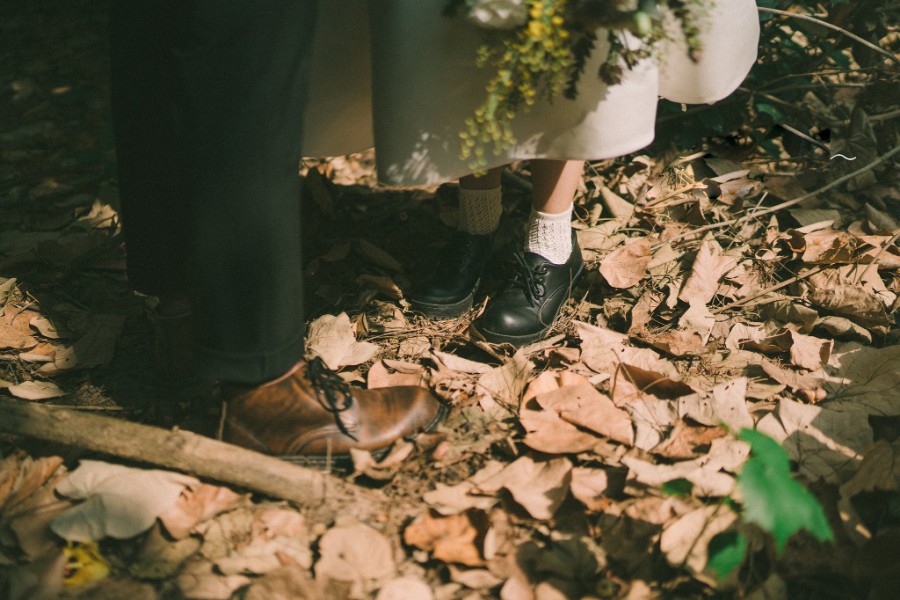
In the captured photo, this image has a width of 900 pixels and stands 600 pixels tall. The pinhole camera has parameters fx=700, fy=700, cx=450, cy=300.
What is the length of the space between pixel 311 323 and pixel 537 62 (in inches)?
32.7

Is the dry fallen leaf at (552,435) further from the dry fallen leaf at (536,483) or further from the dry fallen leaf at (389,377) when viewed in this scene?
the dry fallen leaf at (389,377)

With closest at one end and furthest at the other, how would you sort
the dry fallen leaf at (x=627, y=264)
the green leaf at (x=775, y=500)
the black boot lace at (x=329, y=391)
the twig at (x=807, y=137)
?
the green leaf at (x=775, y=500)
the black boot lace at (x=329, y=391)
the dry fallen leaf at (x=627, y=264)
the twig at (x=807, y=137)

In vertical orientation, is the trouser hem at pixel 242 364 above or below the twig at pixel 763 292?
above

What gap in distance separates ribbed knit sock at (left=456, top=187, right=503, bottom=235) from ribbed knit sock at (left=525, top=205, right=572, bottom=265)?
0.45 feet

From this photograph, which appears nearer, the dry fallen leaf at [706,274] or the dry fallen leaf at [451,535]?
the dry fallen leaf at [451,535]

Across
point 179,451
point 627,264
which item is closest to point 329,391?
point 179,451

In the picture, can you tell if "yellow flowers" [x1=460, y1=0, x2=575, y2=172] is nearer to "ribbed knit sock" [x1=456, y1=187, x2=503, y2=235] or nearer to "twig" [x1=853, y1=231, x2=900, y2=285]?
"ribbed knit sock" [x1=456, y1=187, x2=503, y2=235]

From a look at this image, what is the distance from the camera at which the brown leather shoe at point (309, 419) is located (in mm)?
1224

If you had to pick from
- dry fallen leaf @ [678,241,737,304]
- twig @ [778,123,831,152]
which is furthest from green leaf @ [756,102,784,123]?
dry fallen leaf @ [678,241,737,304]

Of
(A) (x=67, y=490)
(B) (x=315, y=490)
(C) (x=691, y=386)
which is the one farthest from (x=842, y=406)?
(A) (x=67, y=490)

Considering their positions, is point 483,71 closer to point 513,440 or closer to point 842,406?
point 513,440

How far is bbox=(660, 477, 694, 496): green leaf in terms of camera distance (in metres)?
1.08

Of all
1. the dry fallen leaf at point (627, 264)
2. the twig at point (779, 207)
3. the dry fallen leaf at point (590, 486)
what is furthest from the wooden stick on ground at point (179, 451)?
the twig at point (779, 207)

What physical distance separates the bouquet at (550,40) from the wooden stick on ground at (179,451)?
65 centimetres
